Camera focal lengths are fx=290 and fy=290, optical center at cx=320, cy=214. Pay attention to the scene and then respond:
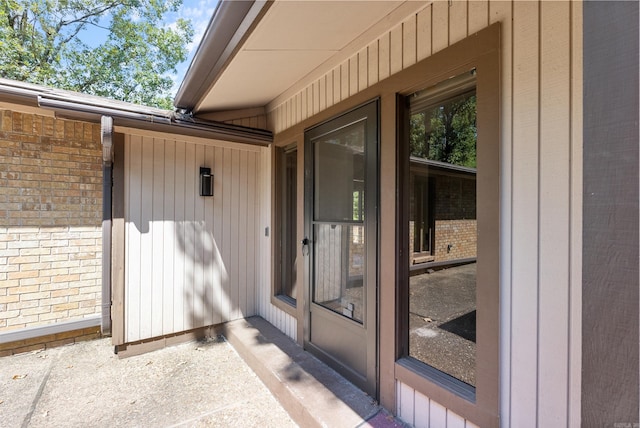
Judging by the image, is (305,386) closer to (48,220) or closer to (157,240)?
(157,240)

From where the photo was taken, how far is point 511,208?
4.40 ft

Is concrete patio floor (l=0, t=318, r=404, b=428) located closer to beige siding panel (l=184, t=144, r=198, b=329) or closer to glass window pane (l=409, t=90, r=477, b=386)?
beige siding panel (l=184, t=144, r=198, b=329)

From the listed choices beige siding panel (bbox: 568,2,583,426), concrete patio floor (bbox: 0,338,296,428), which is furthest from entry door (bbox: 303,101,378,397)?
beige siding panel (bbox: 568,2,583,426)

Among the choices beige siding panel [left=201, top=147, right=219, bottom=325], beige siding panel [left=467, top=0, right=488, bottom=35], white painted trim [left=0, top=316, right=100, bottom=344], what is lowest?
white painted trim [left=0, top=316, right=100, bottom=344]

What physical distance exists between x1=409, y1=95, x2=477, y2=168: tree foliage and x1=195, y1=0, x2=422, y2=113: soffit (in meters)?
0.66

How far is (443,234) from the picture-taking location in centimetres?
320

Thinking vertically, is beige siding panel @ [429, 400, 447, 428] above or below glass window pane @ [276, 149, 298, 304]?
below

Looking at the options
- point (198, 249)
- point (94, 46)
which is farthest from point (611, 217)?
point (94, 46)

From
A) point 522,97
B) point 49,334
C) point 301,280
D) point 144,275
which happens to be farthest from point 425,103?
point 49,334

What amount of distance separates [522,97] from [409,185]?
0.79 meters

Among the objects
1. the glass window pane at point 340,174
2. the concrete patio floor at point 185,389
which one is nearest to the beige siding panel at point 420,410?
the concrete patio floor at point 185,389

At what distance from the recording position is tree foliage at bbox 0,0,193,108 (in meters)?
7.12

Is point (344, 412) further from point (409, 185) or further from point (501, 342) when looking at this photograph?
point (409, 185)

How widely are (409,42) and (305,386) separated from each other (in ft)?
8.07
